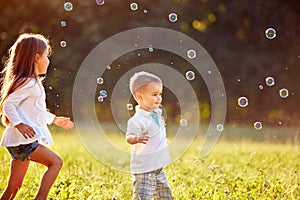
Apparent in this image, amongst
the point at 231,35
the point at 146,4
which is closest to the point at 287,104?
the point at 231,35

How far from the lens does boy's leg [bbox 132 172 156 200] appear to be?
13.2ft

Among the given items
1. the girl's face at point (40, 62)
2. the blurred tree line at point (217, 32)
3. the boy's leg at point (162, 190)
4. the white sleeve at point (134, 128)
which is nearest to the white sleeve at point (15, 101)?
the girl's face at point (40, 62)

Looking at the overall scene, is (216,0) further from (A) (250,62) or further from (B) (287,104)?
(B) (287,104)

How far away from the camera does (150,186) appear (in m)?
4.04

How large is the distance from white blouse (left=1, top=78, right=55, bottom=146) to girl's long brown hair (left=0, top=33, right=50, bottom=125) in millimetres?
52

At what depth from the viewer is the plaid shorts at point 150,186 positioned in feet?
13.2

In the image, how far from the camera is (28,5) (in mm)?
15719

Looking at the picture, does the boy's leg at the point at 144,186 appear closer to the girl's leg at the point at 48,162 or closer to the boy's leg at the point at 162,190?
the boy's leg at the point at 162,190

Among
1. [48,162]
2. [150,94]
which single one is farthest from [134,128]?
[48,162]

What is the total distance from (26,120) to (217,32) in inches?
509

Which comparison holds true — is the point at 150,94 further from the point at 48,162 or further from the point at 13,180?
the point at 13,180

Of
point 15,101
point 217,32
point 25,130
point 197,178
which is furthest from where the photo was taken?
point 217,32

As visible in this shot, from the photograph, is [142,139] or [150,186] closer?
[142,139]

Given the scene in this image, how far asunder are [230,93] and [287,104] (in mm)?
1399
